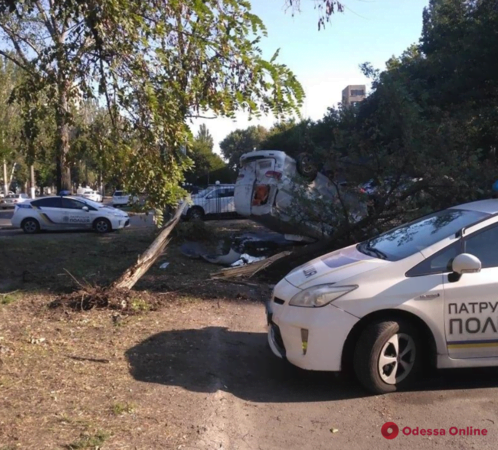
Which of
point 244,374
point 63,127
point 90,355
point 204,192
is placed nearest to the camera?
point 244,374

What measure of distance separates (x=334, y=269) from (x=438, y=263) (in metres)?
0.92

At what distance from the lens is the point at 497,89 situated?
702 inches

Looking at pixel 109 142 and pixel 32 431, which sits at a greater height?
pixel 109 142

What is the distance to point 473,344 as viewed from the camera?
514 centimetres

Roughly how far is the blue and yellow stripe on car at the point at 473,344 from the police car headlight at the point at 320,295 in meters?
0.97

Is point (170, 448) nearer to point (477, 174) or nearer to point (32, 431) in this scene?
point (32, 431)

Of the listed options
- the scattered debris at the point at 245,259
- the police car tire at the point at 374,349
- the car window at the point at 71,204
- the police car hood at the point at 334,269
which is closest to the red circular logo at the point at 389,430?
the police car tire at the point at 374,349

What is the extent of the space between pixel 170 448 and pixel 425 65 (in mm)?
21123

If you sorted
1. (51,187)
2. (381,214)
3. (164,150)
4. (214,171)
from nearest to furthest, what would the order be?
1. (164,150)
2. (381,214)
3. (214,171)
4. (51,187)

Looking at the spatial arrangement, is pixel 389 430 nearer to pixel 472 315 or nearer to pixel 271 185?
pixel 472 315

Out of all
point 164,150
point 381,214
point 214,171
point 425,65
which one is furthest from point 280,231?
point 214,171

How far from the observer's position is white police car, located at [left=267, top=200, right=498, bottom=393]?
16.6ft

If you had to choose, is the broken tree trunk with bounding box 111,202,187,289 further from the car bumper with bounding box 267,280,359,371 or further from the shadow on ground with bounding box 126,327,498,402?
the car bumper with bounding box 267,280,359,371


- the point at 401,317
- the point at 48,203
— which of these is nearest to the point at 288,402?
the point at 401,317
